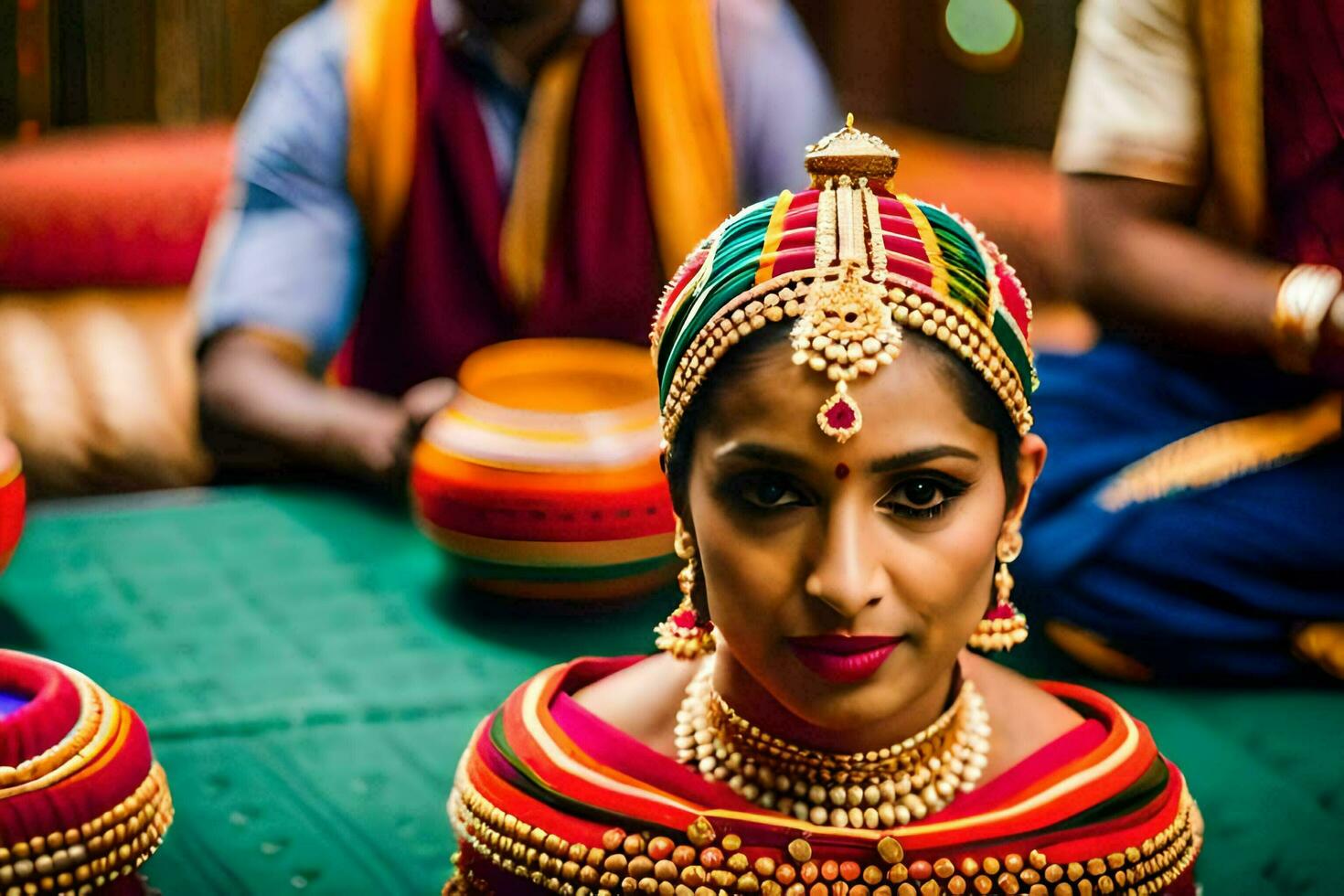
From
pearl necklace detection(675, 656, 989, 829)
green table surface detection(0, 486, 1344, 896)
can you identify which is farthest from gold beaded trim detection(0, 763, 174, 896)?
pearl necklace detection(675, 656, 989, 829)

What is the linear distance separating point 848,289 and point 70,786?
2.37ft

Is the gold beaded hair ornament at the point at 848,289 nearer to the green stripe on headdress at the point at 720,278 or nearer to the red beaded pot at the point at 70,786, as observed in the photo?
the green stripe on headdress at the point at 720,278

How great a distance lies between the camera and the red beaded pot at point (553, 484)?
→ 2039 millimetres

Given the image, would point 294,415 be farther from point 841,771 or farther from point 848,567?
point 848,567

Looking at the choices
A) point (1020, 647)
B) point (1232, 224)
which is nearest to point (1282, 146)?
point (1232, 224)

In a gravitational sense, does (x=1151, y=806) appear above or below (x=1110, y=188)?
below

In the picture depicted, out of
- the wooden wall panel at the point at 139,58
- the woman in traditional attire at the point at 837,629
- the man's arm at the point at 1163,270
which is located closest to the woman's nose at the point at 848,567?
the woman in traditional attire at the point at 837,629

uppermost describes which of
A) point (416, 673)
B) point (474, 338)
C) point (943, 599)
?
point (943, 599)

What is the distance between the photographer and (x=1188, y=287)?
2.15m

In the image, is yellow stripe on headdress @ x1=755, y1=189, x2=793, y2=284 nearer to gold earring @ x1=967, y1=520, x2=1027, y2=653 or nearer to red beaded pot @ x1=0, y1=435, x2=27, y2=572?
gold earring @ x1=967, y1=520, x2=1027, y2=653

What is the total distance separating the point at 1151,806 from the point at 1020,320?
0.42m

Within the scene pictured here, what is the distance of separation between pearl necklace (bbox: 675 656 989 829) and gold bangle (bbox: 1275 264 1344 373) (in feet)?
2.83

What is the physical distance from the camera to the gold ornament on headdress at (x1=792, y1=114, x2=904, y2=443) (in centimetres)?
123

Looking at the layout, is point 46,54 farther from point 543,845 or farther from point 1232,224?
point 543,845
